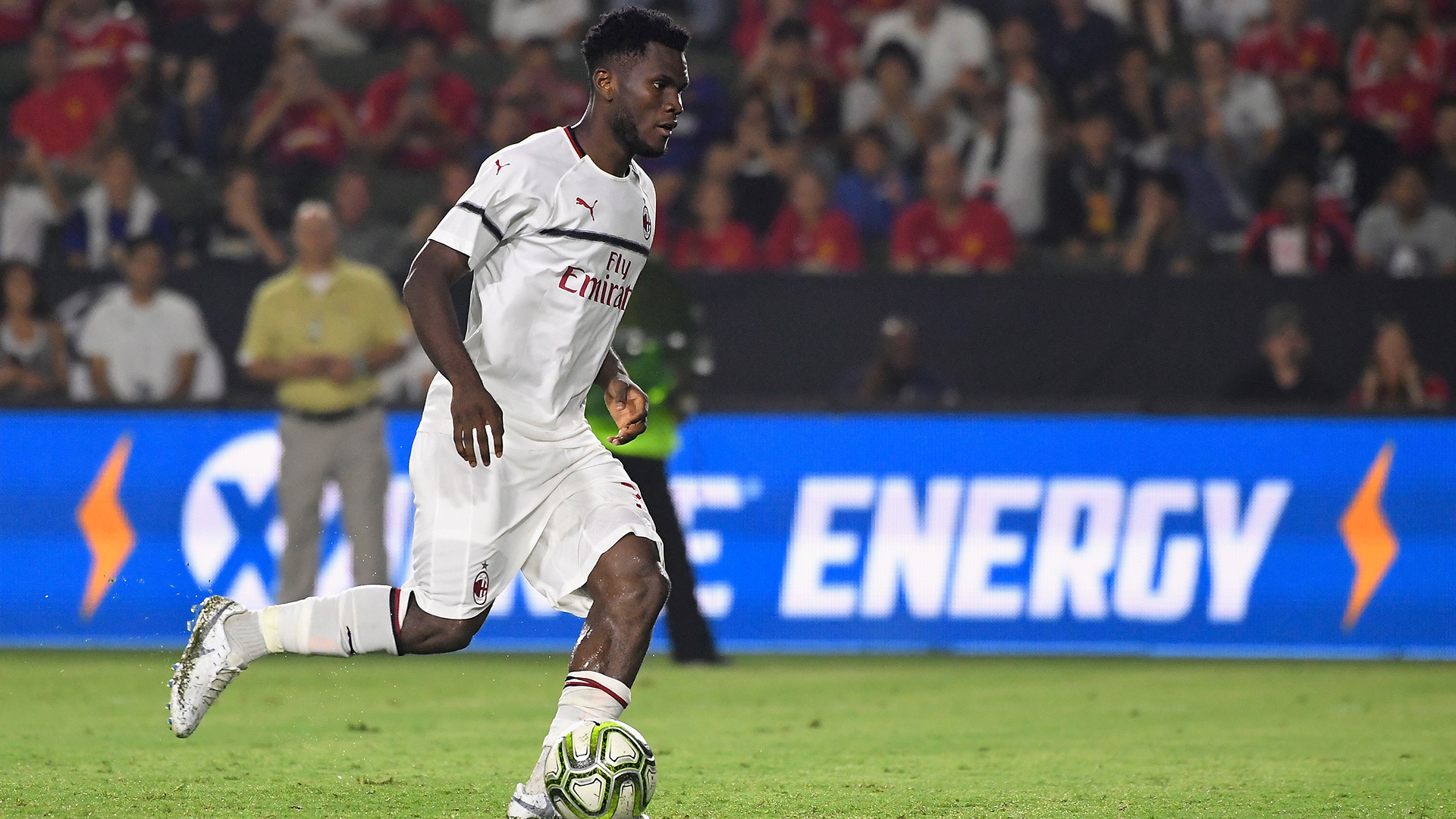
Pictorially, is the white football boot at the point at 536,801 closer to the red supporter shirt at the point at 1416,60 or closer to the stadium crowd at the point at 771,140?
the stadium crowd at the point at 771,140

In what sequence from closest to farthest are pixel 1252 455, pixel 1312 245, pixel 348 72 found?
pixel 1252 455, pixel 1312 245, pixel 348 72

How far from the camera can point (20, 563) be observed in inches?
440

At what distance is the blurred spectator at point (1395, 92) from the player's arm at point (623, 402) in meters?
10.4

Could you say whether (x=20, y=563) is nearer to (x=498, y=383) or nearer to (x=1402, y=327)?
(x=498, y=383)

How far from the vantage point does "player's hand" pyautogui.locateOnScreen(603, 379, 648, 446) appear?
5516 mm

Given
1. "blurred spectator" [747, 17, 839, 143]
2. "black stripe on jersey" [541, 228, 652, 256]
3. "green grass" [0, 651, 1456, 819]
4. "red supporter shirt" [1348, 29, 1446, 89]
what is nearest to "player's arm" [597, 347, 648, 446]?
"black stripe on jersey" [541, 228, 652, 256]

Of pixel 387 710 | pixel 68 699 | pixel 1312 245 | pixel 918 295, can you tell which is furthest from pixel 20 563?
pixel 1312 245

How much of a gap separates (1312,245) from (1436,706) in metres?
5.15

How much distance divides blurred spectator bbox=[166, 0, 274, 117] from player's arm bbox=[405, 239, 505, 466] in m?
11.1

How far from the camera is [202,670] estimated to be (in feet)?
18.8

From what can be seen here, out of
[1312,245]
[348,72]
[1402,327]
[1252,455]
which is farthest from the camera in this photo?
[348,72]

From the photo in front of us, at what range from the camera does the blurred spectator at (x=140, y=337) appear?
12.2m

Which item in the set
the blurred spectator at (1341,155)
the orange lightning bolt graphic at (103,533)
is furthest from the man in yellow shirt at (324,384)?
the blurred spectator at (1341,155)

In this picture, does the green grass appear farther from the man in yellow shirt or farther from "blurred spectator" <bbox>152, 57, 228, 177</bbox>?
"blurred spectator" <bbox>152, 57, 228, 177</bbox>
